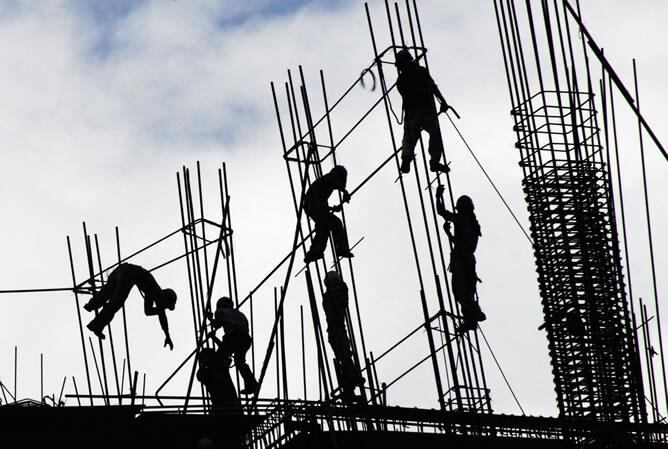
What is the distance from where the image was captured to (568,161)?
81.9ft

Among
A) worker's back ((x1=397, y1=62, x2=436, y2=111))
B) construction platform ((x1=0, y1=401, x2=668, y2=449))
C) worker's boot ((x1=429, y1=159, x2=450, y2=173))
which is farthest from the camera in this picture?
worker's back ((x1=397, y1=62, x2=436, y2=111))

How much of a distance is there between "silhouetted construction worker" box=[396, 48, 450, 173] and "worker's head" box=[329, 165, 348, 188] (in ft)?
3.09

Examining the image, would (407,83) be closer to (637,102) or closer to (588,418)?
(637,102)

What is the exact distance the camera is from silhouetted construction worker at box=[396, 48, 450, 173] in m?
26.7

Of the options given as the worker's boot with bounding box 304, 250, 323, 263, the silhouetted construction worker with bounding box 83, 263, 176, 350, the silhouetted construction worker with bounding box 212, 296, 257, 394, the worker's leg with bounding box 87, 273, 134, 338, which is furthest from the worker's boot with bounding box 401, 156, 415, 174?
the worker's leg with bounding box 87, 273, 134, 338

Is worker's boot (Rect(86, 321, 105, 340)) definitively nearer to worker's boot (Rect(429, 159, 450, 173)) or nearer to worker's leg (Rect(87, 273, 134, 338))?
worker's leg (Rect(87, 273, 134, 338))

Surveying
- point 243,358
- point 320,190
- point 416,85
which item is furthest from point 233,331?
point 416,85

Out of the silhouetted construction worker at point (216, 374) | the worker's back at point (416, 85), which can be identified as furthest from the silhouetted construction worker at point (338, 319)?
the worker's back at point (416, 85)

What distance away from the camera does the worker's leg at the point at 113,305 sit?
2707cm

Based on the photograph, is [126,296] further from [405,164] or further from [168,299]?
[405,164]

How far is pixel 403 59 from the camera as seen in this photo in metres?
27.0

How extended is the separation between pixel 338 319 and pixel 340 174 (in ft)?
7.49

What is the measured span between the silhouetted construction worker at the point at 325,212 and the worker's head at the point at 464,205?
1.94m

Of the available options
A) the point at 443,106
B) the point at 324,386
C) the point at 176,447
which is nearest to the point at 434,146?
the point at 443,106
